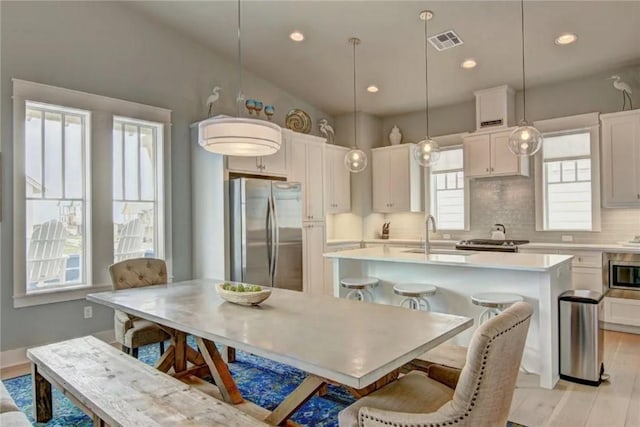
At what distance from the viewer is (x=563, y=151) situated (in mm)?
5336

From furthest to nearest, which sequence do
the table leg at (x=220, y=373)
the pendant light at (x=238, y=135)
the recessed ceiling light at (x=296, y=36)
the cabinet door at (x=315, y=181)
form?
1. the cabinet door at (x=315, y=181)
2. the recessed ceiling light at (x=296, y=36)
3. the table leg at (x=220, y=373)
4. the pendant light at (x=238, y=135)

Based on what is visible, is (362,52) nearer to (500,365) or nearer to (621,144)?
(621,144)

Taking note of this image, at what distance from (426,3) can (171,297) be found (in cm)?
364

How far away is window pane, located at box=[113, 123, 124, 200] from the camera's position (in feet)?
14.7

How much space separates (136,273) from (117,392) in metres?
1.74

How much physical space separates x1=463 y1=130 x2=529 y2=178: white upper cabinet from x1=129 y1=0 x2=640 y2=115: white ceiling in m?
0.73

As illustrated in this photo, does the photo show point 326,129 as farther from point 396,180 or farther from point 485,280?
point 485,280

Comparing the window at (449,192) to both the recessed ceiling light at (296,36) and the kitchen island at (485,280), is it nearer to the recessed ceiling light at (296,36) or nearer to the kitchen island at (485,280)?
the kitchen island at (485,280)

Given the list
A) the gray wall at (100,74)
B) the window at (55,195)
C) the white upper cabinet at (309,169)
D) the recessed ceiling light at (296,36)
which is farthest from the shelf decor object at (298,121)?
the window at (55,195)

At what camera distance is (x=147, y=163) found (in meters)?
4.77

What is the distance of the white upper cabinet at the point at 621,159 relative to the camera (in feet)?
15.1

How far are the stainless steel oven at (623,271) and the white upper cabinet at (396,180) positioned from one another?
8.95ft

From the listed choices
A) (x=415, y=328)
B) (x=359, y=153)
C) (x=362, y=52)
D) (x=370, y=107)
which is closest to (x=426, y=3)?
(x=362, y=52)

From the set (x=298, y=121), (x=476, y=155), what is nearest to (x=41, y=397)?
(x=298, y=121)
